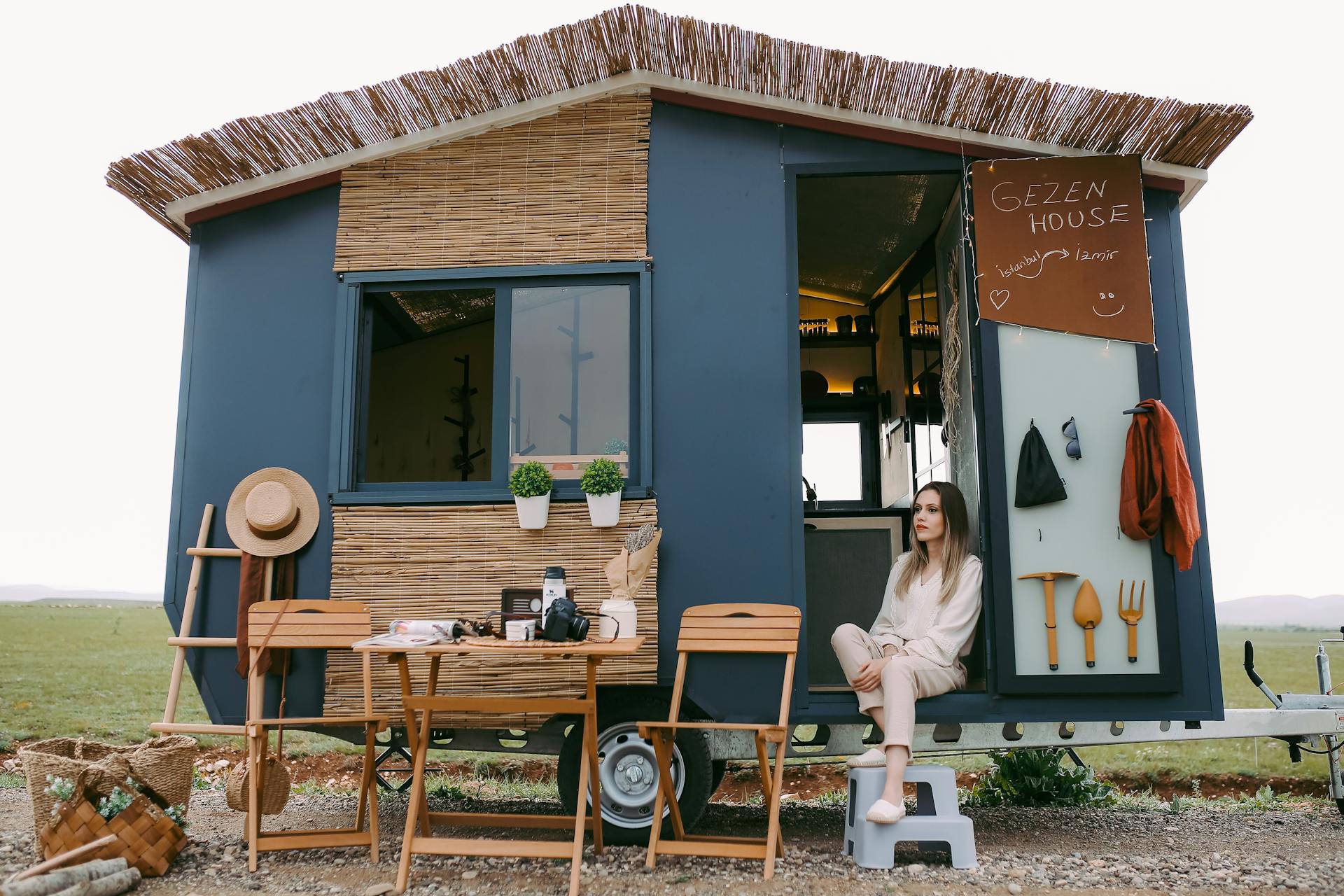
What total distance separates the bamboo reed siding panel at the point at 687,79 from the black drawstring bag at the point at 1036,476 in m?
1.37

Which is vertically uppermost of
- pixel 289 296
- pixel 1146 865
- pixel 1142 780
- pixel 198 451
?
pixel 289 296

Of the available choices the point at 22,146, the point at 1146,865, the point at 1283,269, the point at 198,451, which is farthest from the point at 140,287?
the point at 1283,269

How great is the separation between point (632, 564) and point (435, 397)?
3723 mm

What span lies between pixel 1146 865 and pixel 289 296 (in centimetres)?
439

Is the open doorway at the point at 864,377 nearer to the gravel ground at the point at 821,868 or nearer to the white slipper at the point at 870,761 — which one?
the white slipper at the point at 870,761

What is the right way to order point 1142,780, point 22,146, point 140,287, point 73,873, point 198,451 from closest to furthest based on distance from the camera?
point 73,873, point 198,451, point 1142,780, point 22,146, point 140,287

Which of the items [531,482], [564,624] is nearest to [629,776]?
[564,624]

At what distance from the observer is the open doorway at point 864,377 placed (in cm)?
537

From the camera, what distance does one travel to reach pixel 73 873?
311 centimetres

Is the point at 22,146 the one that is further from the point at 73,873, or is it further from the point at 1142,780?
the point at 1142,780

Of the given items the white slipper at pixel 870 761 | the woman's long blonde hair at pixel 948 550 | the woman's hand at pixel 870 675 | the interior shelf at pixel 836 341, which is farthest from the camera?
the interior shelf at pixel 836 341

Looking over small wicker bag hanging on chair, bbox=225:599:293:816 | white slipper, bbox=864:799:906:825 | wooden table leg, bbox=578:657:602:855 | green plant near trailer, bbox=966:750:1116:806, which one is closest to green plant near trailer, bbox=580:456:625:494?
wooden table leg, bbox=578:657:602:855

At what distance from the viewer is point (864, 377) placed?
6918 mm

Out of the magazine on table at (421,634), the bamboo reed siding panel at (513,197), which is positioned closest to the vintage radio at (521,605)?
the magazine on table at (421,634)
